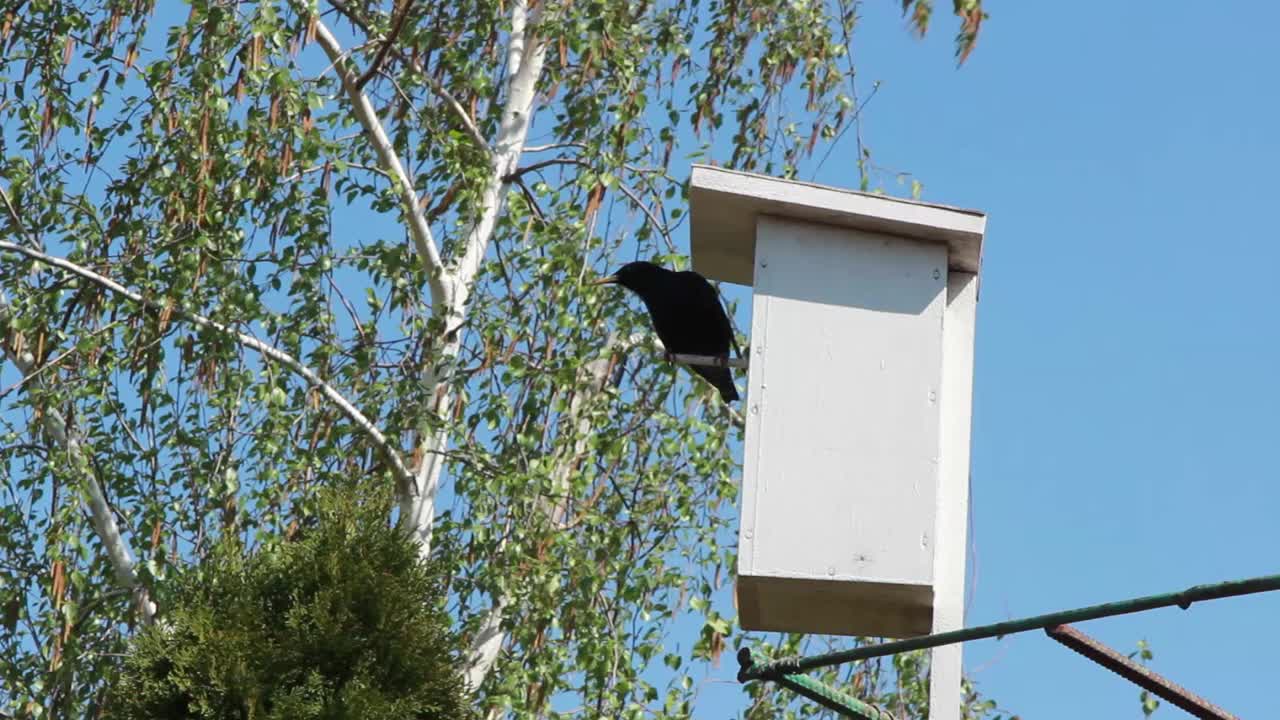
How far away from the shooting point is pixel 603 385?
23.2ft

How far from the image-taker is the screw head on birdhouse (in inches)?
141

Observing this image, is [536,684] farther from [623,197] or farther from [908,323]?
[908,323]

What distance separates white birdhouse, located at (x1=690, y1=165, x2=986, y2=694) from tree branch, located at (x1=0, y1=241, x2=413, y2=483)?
2942 millimetres

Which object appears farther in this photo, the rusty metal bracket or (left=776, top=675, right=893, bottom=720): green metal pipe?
(left=776, top=675, right=893, bottom=720): green metal pipe

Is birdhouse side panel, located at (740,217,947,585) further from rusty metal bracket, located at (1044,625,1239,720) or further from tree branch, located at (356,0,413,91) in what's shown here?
tree branch, located at (356,0,413,91)

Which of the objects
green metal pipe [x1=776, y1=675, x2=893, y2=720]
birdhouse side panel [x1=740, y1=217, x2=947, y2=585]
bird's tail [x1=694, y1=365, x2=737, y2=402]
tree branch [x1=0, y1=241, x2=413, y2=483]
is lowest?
green metal pipe [x1=776, y1=675, x2=893, y2=720]

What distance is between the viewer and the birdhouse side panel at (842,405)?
3590mm

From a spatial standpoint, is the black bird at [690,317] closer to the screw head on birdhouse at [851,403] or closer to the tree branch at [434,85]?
the screw head on birdhouse at [851,403]

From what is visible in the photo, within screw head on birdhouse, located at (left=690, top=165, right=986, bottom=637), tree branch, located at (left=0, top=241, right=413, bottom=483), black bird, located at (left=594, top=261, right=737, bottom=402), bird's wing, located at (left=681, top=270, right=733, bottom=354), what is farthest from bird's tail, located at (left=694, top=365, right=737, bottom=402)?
tree branch, located at (left=0, top=241, right=413, bottom=483)

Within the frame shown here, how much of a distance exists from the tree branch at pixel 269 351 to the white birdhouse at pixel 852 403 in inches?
116

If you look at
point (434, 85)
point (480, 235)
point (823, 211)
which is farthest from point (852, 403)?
point (434, 85)

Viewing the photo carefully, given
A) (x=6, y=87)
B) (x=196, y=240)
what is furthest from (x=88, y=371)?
(x=6, y=87)

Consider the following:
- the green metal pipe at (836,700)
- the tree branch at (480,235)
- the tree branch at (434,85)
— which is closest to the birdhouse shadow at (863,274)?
the green metal pipe at (836,700)

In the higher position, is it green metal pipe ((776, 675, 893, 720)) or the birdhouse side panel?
the birdhouse side panel
